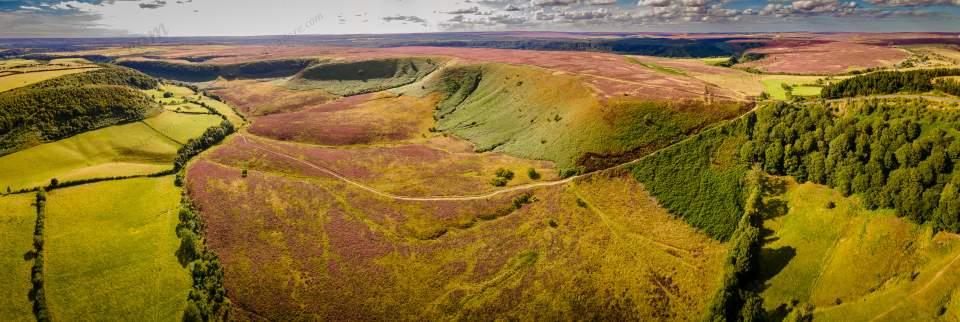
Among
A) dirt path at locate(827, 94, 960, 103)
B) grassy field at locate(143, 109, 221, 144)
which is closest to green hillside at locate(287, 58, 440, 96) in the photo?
grassy field at locate(143, 109, 221, 144)

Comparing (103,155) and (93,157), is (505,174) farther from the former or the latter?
(93,157)

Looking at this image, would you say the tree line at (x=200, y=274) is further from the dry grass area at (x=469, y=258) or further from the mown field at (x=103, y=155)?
the mown field at (x=103, y=155)

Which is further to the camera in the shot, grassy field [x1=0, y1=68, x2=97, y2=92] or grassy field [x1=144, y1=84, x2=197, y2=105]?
grassy field [x1=144, y1=84, x2=197, y2=105]

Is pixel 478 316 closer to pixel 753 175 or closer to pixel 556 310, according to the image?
pixel 556 310

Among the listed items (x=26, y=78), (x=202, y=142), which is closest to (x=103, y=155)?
(x=202, y=142)

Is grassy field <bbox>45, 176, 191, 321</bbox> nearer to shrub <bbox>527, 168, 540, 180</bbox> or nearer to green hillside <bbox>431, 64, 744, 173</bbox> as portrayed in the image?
shrub <bbox>527, 168, 540, 180</bbox>

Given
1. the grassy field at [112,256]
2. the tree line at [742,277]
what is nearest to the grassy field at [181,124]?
the grassy field at [112,256]
